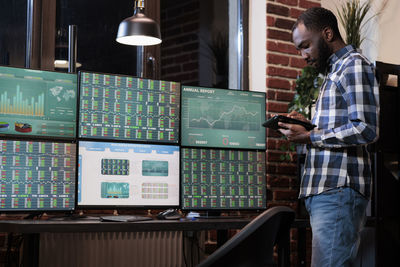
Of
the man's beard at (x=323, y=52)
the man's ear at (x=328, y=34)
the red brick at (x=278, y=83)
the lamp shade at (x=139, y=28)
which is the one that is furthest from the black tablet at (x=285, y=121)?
the red brick at (x=278, y=83)

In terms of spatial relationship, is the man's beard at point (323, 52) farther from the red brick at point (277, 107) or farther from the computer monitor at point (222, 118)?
the red brick at point (277, 107)

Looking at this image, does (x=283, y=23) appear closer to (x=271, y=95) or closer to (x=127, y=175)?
(x=271, y=95)

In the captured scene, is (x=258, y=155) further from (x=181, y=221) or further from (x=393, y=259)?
(x=393, y=259)

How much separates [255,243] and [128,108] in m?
1.54

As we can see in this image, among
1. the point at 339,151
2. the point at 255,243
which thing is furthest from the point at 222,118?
the point at 255,243

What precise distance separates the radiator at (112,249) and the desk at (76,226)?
0.24m

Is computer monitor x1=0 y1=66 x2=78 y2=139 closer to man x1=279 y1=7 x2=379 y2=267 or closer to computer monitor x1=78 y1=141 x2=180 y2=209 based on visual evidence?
computer monitor x1=78 y1=141 x2=180 y2=209

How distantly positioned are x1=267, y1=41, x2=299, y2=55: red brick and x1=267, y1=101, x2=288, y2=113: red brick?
364mm

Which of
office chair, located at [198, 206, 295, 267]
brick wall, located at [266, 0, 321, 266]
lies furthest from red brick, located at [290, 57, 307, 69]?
office chair, located at [198, 206, 295, 267]

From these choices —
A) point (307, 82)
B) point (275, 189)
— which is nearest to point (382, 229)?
point (275, 189)

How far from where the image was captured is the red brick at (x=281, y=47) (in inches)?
159

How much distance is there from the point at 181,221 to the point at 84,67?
4.27 feet

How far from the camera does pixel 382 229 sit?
11.8ft

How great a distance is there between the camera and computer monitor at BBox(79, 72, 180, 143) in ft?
9.86
